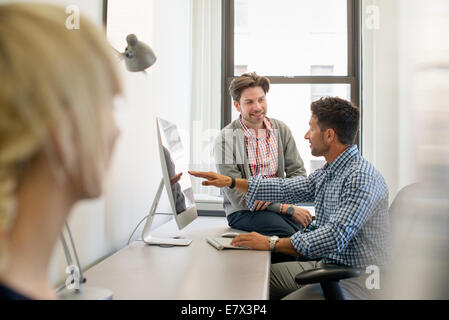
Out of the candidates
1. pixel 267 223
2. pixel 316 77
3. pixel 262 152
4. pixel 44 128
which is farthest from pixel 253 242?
pixel 316 77

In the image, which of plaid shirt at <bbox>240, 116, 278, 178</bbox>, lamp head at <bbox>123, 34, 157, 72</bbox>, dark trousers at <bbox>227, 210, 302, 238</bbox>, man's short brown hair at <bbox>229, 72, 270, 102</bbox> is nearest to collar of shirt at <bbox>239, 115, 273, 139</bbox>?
plaid shirt at <bbox>240, 116, 278, 178</bbox>

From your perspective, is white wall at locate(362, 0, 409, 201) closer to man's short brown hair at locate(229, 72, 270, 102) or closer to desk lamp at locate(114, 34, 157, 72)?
man's short brown hair at locate(229, 72, 270, 102)

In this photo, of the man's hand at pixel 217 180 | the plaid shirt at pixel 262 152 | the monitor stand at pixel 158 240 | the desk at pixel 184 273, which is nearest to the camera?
the desk at pixel 184 273

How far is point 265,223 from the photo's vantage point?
1764 mm

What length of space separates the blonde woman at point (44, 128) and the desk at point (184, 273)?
1.84ft

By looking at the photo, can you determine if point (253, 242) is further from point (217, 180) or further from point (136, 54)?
point (136, 54)

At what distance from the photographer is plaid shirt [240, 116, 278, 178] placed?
2.01 m

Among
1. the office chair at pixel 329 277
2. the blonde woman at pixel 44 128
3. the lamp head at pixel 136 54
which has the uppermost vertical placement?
the lamp head at pixel 136 54

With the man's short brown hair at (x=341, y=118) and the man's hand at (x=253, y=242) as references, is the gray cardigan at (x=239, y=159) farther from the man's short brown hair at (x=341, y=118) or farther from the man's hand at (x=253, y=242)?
the man's short brown hair at (x=341, y=118)

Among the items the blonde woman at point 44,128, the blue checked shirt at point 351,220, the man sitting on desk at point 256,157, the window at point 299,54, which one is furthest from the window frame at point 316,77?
the blonde woman at point 44,128

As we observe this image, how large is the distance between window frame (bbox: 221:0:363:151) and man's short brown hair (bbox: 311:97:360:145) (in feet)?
5.73

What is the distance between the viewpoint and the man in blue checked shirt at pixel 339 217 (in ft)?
4.35

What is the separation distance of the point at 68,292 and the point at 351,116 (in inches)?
49.5

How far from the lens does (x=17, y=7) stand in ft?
1.32
